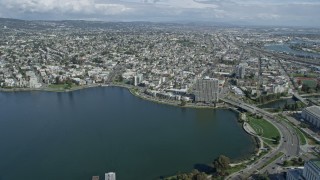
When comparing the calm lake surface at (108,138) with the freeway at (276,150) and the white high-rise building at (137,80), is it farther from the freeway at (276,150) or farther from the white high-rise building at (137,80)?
the white high-rise building at (137,80)

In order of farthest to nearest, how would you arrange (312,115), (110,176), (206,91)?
(206,91), (312,115), (110,176)

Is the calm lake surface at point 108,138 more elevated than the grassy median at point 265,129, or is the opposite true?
the grassy median at point 265,129

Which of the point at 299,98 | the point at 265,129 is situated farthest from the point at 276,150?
the point at 299,98

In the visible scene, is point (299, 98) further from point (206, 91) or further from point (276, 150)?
point (276, 150)

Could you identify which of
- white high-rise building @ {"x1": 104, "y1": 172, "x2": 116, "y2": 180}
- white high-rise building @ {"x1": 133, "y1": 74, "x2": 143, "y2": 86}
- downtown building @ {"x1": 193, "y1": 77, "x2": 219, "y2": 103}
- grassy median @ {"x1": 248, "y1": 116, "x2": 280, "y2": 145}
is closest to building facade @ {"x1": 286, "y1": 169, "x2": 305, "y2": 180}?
grassy median @ {"x1": 248, "y1": 116, "x2": 280, "y2": 145}

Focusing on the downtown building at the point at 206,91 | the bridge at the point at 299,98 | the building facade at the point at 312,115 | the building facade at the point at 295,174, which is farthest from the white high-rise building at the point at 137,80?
the building facade at the point at 295,174

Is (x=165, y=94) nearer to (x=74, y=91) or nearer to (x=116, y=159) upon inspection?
(x=74, y=91)
